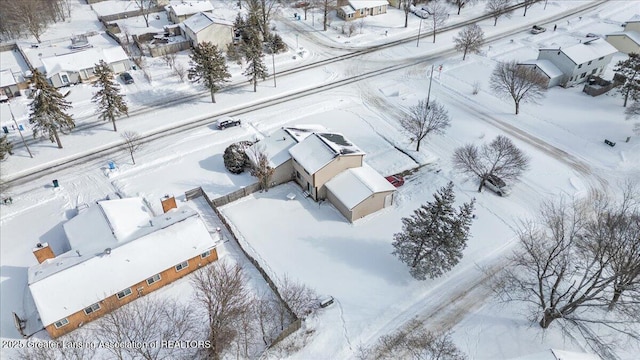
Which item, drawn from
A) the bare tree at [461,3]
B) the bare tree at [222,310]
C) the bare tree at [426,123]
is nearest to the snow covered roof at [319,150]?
the bare tree at [426,123]

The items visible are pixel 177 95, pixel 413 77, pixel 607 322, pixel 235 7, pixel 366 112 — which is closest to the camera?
pixel 607 322

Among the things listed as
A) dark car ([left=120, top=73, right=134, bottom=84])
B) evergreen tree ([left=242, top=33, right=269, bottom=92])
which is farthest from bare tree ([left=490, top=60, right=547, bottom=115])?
dark car ([left=120, top=73, right=134, bottom=84])

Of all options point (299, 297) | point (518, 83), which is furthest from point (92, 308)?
point (518, 83)

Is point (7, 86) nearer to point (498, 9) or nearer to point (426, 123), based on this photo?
point (426, 123)

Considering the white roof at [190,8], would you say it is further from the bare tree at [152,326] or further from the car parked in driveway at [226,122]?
the bare tree at [152,326]

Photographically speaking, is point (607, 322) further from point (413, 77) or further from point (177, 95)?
point (177, 95)

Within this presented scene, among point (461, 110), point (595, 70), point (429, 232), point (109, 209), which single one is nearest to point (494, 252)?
point (429, 232)
